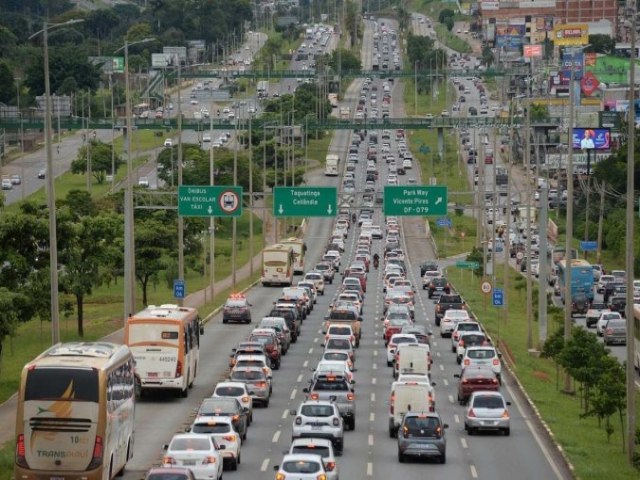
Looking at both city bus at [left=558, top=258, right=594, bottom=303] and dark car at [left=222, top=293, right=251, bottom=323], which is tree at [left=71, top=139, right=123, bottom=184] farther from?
dark car at [left=222, top=293, right=251, bottom=323]

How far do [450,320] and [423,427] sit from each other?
3573 cm

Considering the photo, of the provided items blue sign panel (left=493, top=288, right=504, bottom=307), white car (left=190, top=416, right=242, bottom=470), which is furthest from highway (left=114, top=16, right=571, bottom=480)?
blue sign panel (left=493, top=288, right=504, bottom=307)

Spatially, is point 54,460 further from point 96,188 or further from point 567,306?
point 96,188

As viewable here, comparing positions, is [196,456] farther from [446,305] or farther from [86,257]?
[446,305]

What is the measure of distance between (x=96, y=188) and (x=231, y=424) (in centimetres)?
12728

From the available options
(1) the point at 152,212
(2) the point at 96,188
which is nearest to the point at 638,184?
(2) the point at 96,188

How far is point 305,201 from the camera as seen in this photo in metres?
79.2

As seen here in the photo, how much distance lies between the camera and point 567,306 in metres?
62.5

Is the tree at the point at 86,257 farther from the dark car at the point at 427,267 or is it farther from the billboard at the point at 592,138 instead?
the billboard at the point at 592,138


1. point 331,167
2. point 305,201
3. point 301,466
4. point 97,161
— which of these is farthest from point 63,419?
point 331,167

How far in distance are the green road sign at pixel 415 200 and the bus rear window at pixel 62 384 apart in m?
39.0

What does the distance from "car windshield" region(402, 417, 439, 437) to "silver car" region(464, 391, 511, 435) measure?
5388mm

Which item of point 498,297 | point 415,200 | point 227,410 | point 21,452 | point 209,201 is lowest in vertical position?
point 498,297

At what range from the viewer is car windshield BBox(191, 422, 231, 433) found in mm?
44281
